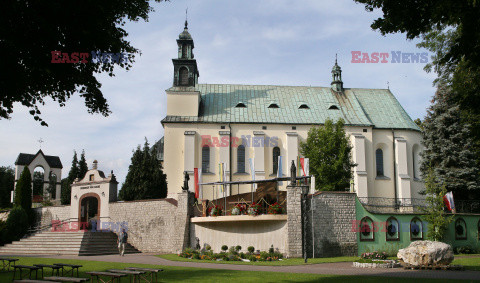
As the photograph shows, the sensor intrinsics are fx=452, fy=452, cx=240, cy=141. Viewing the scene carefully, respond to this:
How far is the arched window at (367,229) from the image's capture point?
28.0 metres

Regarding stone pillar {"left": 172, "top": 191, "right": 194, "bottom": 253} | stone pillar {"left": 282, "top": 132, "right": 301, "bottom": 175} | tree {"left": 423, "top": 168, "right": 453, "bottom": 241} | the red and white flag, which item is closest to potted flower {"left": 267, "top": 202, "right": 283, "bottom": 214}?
stone pillar {"left": 172, "top": 191, "right": 194, "bottom": 253}

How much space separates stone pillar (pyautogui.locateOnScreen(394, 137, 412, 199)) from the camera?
4509cm

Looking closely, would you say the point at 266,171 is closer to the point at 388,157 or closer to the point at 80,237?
the point at 388,157

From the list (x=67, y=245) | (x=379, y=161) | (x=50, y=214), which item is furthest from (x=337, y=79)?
(x=67, y=245)

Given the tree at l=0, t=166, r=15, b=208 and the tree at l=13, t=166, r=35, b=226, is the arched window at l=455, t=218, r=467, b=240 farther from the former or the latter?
the tree at l=0, t=166, r=15, b=208

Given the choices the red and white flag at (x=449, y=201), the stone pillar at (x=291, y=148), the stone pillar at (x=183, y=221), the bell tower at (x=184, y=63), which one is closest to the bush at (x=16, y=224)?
the stone pillar at (x=183, y=221)

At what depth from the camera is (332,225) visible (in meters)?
27.5

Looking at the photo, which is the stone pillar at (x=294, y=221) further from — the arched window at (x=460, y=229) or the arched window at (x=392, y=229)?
the arched window at (x=460, y=229)

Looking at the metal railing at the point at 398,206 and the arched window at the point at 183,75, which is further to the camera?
the arched window at the point at 183,75

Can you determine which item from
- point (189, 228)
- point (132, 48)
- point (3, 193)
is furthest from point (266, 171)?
point (3, 193)

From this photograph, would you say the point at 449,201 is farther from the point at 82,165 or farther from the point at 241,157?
the point at 82,165

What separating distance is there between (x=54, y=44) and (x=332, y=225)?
20843mm

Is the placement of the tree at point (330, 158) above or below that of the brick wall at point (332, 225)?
above

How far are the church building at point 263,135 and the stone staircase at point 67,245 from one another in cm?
1112
